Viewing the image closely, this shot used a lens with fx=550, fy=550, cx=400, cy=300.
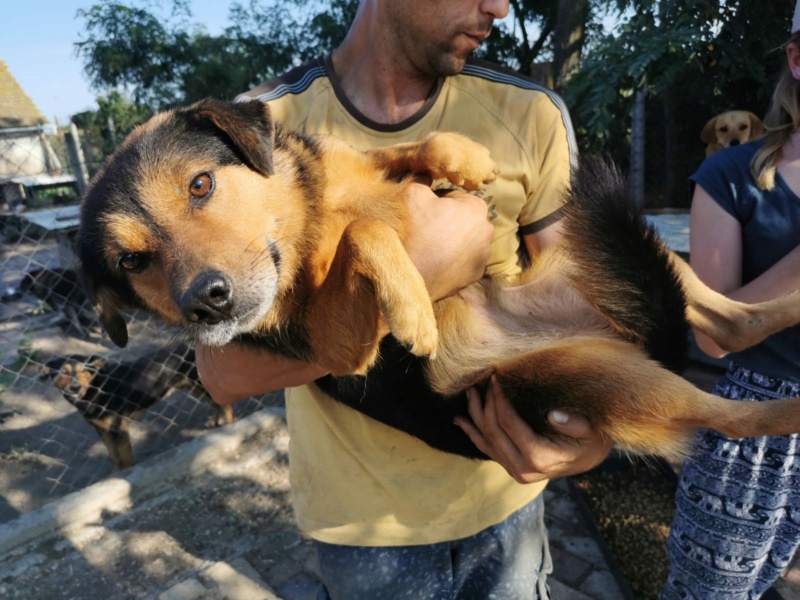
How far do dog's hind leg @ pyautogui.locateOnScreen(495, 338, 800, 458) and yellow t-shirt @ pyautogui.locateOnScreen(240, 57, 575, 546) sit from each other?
1.22ft

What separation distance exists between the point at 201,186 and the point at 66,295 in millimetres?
7160

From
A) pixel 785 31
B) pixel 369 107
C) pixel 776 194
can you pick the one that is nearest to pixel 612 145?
pixel 785 31

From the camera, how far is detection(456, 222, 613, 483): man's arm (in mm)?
1643

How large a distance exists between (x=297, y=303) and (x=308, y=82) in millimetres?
791

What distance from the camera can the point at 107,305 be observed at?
6.34ft

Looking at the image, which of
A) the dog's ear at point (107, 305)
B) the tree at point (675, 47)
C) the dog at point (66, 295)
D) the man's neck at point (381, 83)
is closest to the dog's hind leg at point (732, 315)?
the man's neck at point (381, 83)

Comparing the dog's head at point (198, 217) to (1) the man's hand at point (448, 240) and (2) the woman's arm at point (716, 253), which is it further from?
(2) the woman's arm at point (716, 253)

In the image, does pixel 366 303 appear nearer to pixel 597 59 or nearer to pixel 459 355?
pixel 459 355

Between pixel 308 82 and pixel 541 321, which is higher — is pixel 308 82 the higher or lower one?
the higher one

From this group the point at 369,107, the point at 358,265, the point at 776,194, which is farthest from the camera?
the point at 776,194

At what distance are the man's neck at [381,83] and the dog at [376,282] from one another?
0.18 m

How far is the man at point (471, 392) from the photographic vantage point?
1.79 metres

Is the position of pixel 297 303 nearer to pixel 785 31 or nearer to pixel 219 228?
pixel 219 228

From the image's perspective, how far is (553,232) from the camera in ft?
6.18
